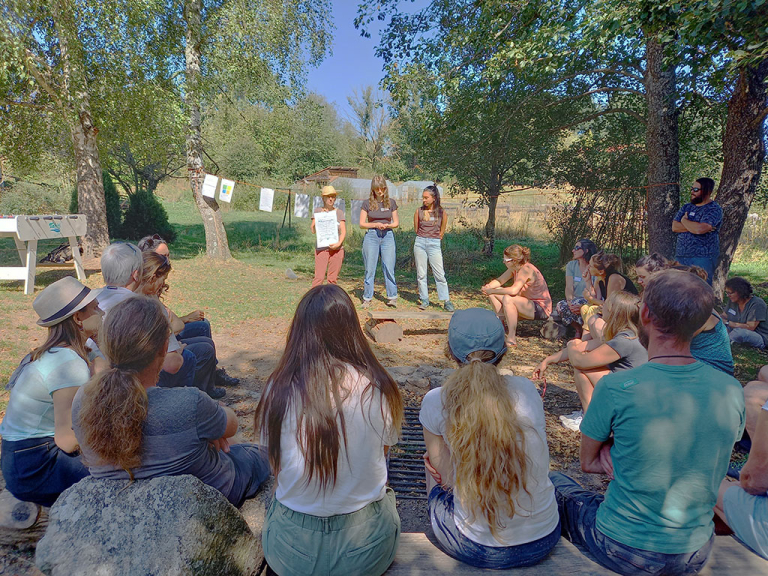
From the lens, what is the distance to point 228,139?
2677 centimetres

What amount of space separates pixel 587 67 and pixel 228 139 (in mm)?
22502

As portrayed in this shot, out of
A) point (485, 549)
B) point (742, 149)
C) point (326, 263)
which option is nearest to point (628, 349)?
point (485, 549)

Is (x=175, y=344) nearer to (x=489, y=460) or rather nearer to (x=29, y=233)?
(x=489, y=460)

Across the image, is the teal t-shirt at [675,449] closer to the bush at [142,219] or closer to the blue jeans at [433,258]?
the blue jeans at [433,258]

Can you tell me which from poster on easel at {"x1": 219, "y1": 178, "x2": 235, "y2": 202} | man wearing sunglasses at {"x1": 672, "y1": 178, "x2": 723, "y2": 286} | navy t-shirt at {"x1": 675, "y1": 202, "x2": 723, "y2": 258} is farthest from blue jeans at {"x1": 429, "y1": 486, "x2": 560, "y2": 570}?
poster on easel at {"x1": 219, "y1": 178, "x2": 235, "y2": 202}

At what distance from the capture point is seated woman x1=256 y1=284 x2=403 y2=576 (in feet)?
5.47

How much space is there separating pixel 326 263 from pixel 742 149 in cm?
567

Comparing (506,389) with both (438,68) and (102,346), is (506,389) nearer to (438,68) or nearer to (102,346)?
(102,346)

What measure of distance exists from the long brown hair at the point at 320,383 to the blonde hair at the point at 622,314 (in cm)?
192

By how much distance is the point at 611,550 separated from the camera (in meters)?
1.75

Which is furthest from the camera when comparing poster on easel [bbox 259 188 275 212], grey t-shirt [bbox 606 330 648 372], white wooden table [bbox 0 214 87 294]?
poster on easel [bbox 259 188 275 212]

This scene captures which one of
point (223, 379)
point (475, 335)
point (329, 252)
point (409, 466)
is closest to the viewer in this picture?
point (475, 335)

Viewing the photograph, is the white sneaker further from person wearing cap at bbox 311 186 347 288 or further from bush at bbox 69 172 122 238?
bush at bbox 69 172 122 238

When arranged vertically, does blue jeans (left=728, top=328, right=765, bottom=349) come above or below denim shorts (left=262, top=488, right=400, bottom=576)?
above
